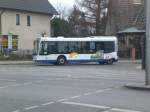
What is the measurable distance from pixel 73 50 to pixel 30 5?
23.0 meters

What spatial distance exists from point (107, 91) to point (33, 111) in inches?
218

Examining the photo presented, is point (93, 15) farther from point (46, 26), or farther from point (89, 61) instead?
point (89, 61)

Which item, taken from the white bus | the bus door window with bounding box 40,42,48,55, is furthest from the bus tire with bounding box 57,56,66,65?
the bus door window with bounding box 40,42,48,55

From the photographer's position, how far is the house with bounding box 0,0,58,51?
63.1 metres

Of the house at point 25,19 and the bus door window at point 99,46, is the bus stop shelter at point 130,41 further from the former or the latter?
the bus door window at point 99,46

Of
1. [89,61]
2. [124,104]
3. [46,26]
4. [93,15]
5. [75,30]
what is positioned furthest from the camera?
[75,30]

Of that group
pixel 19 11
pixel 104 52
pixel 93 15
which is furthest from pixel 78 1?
pixel 104 52

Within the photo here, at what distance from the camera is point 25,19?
6644cm

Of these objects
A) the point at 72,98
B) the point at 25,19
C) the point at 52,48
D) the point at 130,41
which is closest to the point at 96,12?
the point at 130,41

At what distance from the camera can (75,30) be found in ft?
271

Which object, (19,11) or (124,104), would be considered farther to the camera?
(19,11)

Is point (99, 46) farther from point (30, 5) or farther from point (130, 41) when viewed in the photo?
point (30, 5)

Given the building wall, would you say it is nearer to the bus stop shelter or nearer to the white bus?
the bus stop shelter

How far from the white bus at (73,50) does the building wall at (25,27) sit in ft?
55.7
